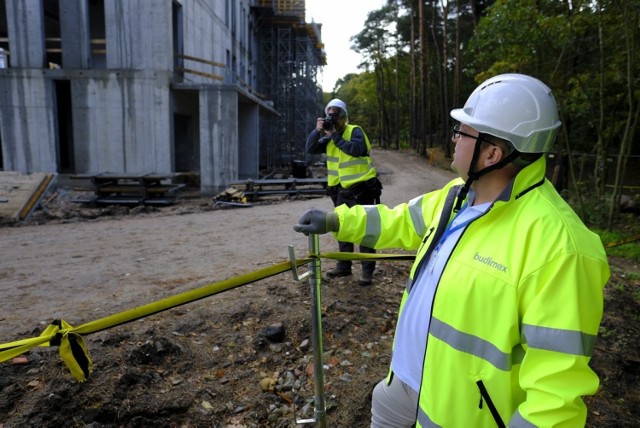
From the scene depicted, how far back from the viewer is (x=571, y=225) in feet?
4.85

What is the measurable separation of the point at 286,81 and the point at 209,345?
31773 millimetres

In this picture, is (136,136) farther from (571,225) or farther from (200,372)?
(571,225)

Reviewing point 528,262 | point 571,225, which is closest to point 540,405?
point 528,262

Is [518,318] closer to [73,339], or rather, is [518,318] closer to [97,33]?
[73,339]

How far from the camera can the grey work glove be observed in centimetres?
246

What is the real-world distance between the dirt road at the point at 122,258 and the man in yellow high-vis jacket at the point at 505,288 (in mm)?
4074

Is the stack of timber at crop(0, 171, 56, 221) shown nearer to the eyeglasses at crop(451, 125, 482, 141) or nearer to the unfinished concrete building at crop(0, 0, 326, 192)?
the unfinished concrete building at crop(0, 0, 326, 192)

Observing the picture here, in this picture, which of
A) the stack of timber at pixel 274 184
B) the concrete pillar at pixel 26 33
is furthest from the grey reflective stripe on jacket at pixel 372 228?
the concrete pillar at pixel 26 33

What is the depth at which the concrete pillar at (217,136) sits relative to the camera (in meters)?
17.3

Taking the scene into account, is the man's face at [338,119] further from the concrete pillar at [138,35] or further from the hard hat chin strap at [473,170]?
the concrete pillar at [138,35]

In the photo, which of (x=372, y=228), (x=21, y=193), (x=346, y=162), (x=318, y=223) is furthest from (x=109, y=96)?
(x=372, y=228)

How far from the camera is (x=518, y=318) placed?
4.83 ft

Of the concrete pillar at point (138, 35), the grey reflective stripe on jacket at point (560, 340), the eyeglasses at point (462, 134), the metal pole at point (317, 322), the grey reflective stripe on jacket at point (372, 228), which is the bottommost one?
the metal pole at point (317, 322)

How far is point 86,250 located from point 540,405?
8.26 meters
